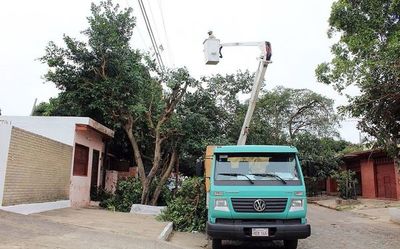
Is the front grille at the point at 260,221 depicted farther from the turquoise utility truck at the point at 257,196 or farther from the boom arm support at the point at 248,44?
the boom arm support at the point at 248,44

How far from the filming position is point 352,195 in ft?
91.9

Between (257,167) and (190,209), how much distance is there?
4.15 meters

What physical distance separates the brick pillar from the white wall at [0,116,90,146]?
22.5m

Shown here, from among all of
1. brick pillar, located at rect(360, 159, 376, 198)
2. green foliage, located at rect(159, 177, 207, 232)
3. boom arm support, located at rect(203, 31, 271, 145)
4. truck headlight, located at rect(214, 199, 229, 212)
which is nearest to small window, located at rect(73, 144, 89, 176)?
green foliage, located at rect(159, 177, 207, 232)

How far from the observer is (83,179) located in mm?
17750

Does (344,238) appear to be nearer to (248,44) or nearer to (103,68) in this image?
(248,44)

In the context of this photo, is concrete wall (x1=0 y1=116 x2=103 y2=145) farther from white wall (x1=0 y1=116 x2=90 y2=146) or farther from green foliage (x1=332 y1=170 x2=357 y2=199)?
green foliage (x1=332 y1=170 x2=357 y2=199)

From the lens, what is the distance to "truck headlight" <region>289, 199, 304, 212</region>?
859 centimetres

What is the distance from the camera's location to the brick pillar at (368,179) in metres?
30.0

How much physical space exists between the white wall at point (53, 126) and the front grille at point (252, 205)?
9.35 meters

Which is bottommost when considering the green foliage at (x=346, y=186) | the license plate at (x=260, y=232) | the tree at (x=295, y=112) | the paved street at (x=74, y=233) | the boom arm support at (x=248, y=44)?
the paved street at (x=74, y=233)

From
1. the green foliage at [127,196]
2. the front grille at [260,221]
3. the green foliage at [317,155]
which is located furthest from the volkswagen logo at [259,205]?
the green foliage at [317,155]

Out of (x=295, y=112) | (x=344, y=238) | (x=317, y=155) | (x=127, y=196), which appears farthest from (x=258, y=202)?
(x=295, y=112)

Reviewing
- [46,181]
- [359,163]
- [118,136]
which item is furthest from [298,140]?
[46,181]
